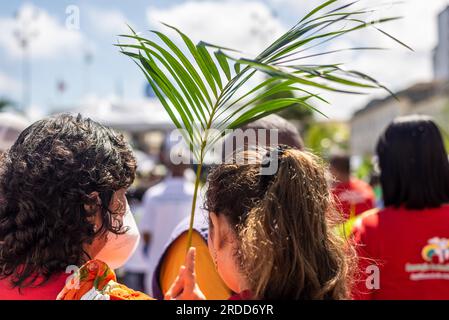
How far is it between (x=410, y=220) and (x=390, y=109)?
74132 mm

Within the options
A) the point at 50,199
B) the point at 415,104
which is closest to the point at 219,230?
the point at 50,199

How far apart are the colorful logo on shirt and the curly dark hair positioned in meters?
1.31

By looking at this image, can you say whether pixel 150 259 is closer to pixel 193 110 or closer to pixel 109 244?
pixel 109 244

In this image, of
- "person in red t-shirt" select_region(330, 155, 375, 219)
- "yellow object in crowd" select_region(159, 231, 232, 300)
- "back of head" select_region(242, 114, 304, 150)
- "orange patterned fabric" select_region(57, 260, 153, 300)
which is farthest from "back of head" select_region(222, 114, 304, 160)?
"person in red t-shirt" select_region(330, 155, 375, 219)

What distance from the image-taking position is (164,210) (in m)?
4.87

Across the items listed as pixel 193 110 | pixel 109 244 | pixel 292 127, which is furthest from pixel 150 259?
pixel 193 110

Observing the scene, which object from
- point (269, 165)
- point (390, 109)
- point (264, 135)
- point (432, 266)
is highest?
point (390, 109)

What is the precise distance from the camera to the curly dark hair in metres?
1.54

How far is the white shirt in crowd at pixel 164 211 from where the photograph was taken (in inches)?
190

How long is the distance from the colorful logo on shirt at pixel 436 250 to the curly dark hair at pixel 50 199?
1.31m

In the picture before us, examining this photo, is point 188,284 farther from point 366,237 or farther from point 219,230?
point 366,237

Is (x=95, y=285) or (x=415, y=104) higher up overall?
(x=415, y=104)

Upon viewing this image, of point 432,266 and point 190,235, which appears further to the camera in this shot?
point 432,266

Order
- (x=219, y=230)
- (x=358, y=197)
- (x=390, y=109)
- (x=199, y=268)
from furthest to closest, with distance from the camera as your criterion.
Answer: (x=390, y=109), (x=358, y=197), (x=199, y=268), (x=219, y=230)
